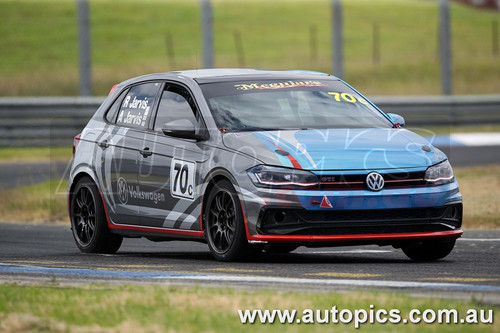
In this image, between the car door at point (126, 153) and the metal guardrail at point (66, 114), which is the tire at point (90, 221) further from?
the metal guardrail at point (66, 114)

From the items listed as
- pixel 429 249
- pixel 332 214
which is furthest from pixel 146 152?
pixel 429 249

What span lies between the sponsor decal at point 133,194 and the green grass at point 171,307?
284cm

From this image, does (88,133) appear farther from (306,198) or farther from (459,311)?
(459,311)

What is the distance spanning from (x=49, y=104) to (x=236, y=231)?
15.8 metres

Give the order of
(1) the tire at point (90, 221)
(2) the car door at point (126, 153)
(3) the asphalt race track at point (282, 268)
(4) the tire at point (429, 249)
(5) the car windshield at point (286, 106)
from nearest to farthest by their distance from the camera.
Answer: (3) the asphalt race track at point (282, 268) < (4) the tire at point (429, 249) < (5) the car windshield at point (286, 106) < (2) the car door at point (126, 153) < (1) the tire at point (90, 221)

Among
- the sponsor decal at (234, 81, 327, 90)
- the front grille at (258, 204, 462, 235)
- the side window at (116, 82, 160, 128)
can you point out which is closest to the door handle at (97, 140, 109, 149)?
the side window at (116, 82, 160, 128)

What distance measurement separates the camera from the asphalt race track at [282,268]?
27.2 ft

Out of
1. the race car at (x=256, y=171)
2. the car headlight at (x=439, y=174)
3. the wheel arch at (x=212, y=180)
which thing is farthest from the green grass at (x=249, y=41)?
the car headlight at (x=439, y=174)

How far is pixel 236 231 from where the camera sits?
967cm

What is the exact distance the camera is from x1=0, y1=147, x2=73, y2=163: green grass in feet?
77.8

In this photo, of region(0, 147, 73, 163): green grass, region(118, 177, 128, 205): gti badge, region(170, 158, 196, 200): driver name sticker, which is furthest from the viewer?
region(0, 147, 73, 163): green grass

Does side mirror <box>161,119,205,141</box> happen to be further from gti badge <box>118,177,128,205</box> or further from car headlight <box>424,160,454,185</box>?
car headlight <box>424,160,454,185</box>

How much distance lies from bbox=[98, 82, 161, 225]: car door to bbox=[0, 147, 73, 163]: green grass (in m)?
11.0

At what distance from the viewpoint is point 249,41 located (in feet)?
197
